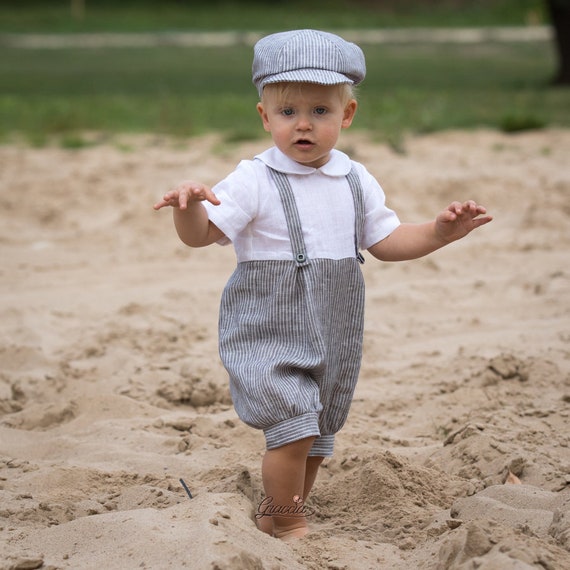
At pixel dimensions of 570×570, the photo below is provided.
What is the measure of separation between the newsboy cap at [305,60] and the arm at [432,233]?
0.43 meters

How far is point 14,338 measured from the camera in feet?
14.3

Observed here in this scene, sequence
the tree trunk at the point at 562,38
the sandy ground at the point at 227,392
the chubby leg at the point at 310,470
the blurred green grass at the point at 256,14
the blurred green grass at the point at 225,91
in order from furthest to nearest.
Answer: the blurred green grass at the point at 256,14 → the tree trunk at the point at 562,38 → the blurred green grass at the point at 225,91 → the chubby leg at the point at 310,470 → the sandy ground at the point at 227,392

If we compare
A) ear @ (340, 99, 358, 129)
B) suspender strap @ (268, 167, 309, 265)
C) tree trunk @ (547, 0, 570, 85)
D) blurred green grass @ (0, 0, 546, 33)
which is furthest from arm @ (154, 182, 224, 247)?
blurred green grass @ (0, 0, 546, 33)

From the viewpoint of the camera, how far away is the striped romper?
8.54ft

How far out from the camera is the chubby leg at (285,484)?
2.63 metres

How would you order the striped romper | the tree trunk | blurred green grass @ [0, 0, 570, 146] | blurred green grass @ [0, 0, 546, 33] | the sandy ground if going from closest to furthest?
the sandy ground
the striped romper
blurred green grass @ [0, 0, 570, 146]
the tree trunk
blurred green grass @ [0, 0, 546, 33]

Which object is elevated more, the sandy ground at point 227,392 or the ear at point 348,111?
the ear at point 348,111

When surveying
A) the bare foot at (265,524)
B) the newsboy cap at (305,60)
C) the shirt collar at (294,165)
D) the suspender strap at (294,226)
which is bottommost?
the bare foot at (265,524)

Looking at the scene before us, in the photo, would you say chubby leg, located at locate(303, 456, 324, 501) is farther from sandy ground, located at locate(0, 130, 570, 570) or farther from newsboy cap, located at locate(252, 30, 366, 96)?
newsboy cap, located at locate(252, 30, 366, 96)

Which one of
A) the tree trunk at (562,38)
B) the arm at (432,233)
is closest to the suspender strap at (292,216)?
the arm at (432,233)

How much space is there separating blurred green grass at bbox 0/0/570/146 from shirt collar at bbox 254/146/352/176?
4.36m

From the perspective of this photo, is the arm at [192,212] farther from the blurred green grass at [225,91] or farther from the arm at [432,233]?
the blurred green grass at [225,91]

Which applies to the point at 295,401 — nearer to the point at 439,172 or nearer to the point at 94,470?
the point at 94,470

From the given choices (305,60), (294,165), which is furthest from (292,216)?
(305,60)
